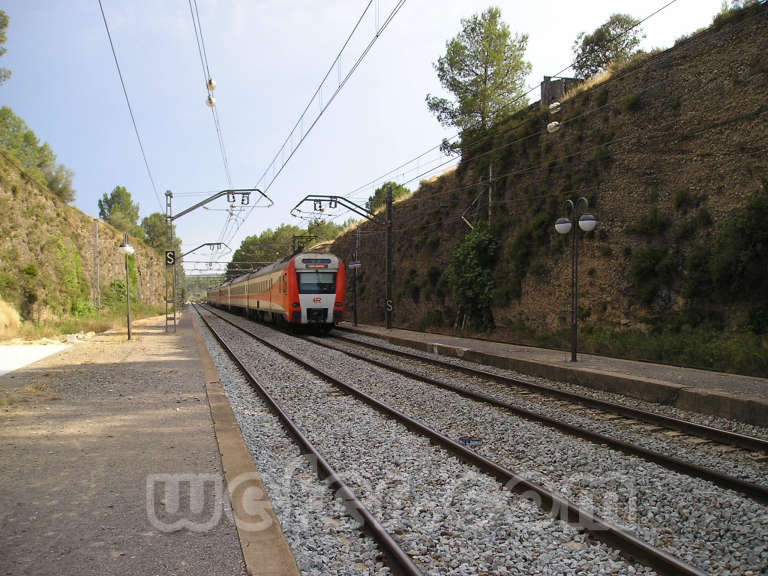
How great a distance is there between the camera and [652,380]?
364 inches

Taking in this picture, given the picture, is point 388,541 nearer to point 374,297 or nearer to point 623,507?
point 623,507

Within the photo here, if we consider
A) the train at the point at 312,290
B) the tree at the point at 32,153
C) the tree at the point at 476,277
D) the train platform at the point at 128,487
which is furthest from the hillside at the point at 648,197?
the tree at the point at 32,153

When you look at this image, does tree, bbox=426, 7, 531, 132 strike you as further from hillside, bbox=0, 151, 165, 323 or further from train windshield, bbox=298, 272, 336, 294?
hillside, bbox=0, 151, 165, 323

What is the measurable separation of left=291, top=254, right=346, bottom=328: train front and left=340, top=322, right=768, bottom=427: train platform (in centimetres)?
Answer: 847

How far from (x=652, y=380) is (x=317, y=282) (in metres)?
14.9

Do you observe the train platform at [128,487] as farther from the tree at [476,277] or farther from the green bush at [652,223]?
the tree at [476,277]

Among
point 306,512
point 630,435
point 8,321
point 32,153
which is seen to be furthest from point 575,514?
point 32,153

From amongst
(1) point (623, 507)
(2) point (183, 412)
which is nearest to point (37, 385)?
(2) point (183, 412)

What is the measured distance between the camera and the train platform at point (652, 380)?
7658mm

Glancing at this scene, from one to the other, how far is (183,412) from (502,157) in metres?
21.4

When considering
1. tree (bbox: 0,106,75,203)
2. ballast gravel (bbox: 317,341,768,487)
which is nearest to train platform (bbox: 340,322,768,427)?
ballast gravel (bbox: 317,341,768,487)

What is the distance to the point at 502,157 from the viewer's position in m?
25.6

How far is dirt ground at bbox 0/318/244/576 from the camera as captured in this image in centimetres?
322

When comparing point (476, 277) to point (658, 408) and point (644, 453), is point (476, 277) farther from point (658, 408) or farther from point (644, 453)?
point (644, 453)
